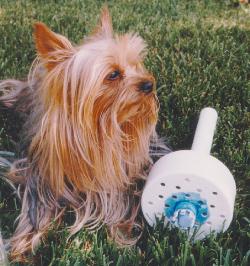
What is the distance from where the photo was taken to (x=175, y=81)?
12.4ft

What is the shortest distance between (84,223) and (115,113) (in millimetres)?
514

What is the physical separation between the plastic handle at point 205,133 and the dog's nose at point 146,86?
1.07ft

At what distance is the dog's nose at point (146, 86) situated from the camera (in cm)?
248

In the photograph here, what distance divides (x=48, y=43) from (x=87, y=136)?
399 mm

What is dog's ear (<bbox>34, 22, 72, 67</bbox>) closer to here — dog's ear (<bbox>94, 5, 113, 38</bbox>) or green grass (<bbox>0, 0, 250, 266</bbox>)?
dog's ear (<bbox>94, 5, 113, 38</bbox>)

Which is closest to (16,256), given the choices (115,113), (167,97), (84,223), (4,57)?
(84,223)

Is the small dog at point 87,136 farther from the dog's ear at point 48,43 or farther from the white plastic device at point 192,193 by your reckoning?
the white plastic device at point 192,193

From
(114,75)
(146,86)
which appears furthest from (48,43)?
(146,86)

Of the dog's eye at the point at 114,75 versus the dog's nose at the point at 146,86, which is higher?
the dog's eye at the point at 114,75

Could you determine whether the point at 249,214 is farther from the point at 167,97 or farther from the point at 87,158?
the point at 167,97

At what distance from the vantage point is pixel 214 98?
12.0ft

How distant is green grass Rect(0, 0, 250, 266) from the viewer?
2479 millimetres

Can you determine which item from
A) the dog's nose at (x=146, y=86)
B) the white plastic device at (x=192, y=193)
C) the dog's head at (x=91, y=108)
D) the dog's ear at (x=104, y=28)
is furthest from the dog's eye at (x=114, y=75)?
the white plastic device at (x=192, y=193)

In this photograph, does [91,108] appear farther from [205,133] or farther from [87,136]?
[205,133]
